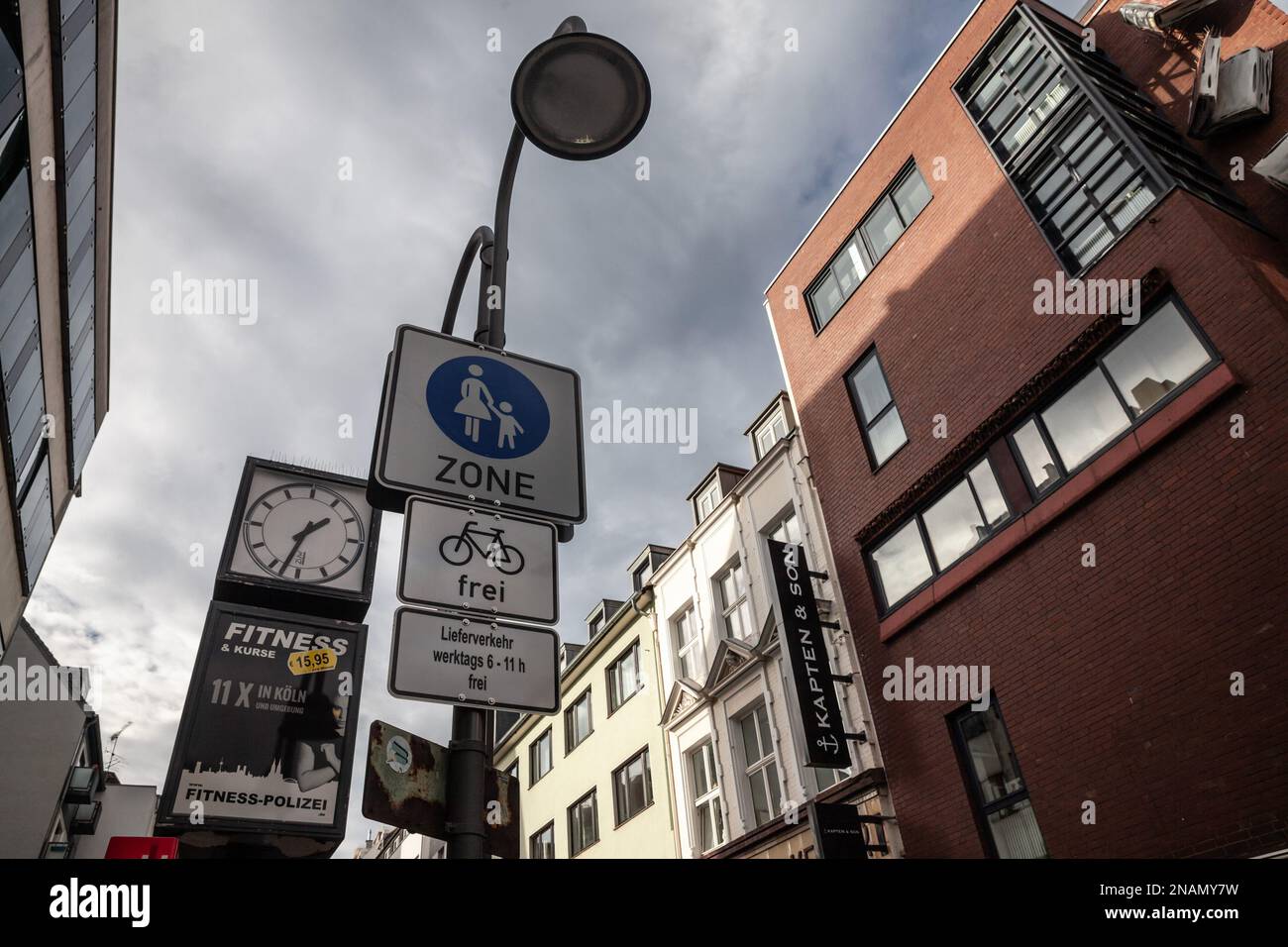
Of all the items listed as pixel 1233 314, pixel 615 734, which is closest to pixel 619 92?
pixel 1233 314

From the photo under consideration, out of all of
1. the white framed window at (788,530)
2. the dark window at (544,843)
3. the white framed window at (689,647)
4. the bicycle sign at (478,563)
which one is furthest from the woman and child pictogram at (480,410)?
the dark window at (544,843)

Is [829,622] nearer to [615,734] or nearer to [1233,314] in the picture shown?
[1233,314]

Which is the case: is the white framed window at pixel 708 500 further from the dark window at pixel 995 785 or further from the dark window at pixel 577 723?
the dark window at pixel 995 785

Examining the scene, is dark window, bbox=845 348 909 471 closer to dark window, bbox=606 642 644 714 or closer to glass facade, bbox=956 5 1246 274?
glass facade, bbox=956 5 1246 274

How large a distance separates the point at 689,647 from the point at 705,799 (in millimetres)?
3826

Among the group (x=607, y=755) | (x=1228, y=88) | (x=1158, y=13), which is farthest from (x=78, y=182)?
(x=1228, y=88)

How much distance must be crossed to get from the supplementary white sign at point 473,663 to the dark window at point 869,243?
15.4m

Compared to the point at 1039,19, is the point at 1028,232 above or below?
below

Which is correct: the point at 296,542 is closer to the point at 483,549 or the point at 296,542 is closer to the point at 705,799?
the point at 483,549

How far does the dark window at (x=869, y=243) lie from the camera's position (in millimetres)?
16312

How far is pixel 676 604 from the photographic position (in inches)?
841
